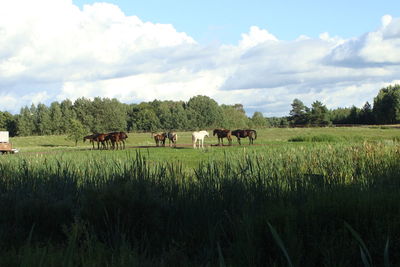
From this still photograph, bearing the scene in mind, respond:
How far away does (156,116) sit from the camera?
120000mm

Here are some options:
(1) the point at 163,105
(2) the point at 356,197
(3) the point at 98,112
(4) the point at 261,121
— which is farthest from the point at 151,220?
(4) the point at 261,121

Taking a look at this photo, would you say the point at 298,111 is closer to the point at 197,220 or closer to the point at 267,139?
the point at 267,139

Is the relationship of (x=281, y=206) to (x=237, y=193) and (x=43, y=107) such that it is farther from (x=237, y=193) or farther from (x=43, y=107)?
(x=43, y=107)

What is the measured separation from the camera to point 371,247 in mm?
6121

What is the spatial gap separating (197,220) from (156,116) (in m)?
113

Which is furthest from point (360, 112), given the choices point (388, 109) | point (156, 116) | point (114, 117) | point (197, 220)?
point (197, 220)

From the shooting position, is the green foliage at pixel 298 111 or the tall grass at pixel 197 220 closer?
the tall grass at pixel 197 220

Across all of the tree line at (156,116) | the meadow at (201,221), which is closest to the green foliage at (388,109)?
the tree line at (156,116)

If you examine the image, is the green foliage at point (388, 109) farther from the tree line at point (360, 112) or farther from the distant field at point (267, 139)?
the distant field at point (267, 139)

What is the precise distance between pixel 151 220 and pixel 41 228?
2.11 metres

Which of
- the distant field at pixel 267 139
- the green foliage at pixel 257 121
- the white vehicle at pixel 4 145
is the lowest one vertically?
the distant field at pixel 267 139

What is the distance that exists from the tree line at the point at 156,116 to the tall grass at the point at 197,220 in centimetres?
8139

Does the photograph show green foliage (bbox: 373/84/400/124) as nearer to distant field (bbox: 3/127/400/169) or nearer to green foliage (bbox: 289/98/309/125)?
green foliage (bbox: 289/98/309/125)

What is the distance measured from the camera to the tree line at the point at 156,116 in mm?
99000
